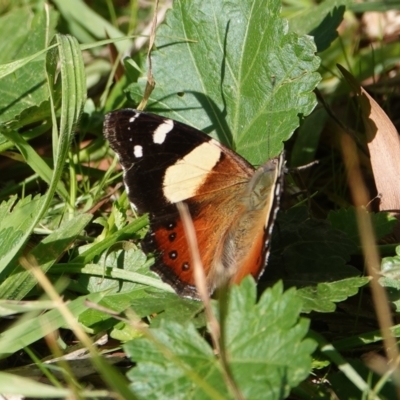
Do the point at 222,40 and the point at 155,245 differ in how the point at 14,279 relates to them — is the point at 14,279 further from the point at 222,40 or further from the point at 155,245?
the point at 222,40

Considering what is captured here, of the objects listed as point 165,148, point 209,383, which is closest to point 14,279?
point 165,148

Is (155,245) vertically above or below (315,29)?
below

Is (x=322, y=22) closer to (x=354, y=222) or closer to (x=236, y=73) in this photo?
(x=236, y=73)

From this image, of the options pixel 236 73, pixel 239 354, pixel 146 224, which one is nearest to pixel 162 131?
pixel 146 224

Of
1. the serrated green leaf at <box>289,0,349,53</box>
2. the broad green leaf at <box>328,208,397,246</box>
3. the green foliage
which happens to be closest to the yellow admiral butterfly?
the green foliage

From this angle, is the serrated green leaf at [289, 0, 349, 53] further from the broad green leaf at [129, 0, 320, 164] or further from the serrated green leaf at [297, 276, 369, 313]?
the serrated green leaf at [297, 276, 369, 313]

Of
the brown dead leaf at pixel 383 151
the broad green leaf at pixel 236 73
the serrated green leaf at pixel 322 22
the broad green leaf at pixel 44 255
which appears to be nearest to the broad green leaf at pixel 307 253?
the broad green leaf at pixel 236 73
